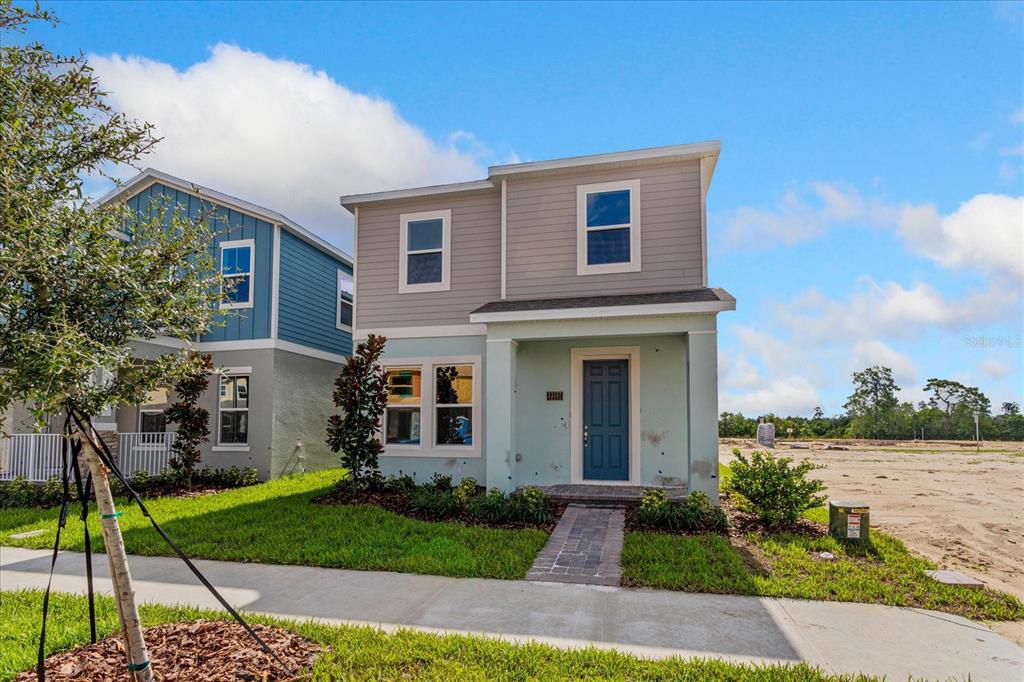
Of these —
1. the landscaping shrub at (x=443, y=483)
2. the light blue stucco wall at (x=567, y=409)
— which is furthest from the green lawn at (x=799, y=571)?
the landscaping shrub at (x=443, y=483)

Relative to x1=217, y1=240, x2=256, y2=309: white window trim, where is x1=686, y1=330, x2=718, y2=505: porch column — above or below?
below

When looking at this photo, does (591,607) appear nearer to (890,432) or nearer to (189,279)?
(189,279)

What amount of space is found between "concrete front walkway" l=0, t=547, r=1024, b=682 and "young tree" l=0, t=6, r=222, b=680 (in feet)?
7.17

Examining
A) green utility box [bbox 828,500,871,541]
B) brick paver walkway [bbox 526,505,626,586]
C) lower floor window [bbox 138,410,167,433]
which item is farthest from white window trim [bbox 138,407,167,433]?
green utility box [bbox 828,500,871,541]

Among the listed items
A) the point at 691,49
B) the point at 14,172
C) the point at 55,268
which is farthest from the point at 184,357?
the point at 691,49

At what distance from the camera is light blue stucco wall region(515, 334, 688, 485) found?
9.98m

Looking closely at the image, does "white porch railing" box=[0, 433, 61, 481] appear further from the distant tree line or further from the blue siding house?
the distant tree line

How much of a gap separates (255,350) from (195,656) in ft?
32.0

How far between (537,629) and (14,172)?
4.86 metres

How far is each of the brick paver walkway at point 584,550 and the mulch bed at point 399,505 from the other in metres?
0.22

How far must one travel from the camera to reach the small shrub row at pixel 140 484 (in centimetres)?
1050

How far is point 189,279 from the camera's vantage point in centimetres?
403

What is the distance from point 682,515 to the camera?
7852 millimetres

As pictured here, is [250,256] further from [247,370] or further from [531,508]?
[531,508]
